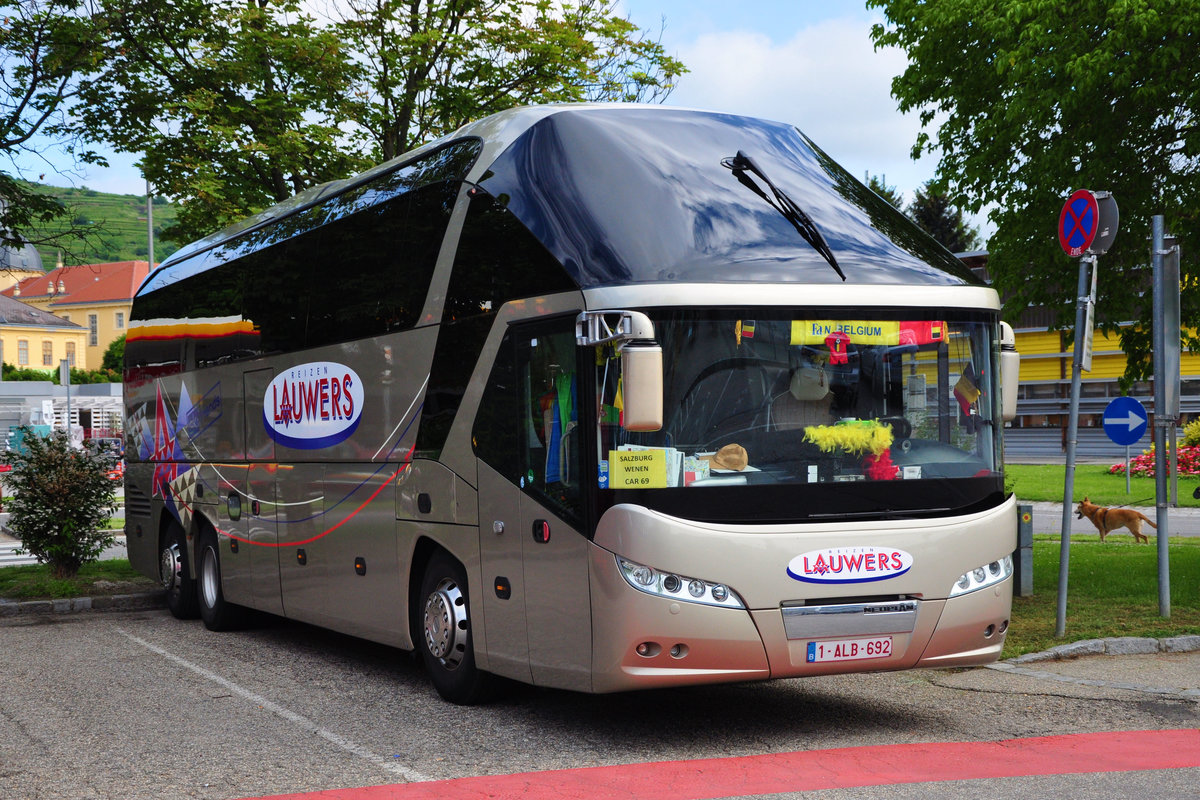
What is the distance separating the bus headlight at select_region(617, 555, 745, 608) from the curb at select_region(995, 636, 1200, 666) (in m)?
3.99

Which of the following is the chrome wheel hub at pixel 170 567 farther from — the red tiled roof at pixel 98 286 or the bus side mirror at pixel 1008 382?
the red tiled roof at pixel 98 286

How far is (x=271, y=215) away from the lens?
13227mm

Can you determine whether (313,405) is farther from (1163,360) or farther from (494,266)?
(1163,360)

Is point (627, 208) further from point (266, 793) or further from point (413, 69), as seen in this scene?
point (413, 69)

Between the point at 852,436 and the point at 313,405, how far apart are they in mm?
5237

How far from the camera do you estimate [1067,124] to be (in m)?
14.0

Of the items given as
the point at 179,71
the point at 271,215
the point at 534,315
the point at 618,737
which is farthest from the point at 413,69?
the point at 618,737

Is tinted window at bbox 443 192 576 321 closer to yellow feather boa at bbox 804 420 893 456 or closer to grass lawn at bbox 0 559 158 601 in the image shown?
yellow feather boa at bbox 804 420 893 456

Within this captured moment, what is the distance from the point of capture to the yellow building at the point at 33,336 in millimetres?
113750

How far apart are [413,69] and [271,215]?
7269 millimetres

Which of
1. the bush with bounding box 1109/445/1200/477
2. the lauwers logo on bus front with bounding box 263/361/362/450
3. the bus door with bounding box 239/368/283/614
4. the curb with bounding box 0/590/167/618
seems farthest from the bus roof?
the bush with bounding box 1109/445/1200/477

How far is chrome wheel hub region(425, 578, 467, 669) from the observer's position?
8977 mm

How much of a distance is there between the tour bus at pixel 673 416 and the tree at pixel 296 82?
9.63 m

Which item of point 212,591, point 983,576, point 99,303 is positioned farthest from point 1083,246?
point 99,303
